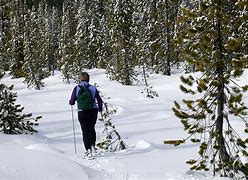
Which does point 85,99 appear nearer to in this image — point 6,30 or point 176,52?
point 176,52

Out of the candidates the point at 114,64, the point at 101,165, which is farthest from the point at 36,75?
the point at 101,165

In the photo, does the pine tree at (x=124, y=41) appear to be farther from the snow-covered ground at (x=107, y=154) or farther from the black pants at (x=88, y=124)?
the black pants at (x=88, y=124)

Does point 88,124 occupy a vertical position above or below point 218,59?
below

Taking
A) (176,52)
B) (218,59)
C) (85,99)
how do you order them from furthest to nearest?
(176,52), (85,99), (218,59)

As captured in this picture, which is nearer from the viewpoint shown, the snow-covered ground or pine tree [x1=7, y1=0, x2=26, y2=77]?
the snow-covered ground

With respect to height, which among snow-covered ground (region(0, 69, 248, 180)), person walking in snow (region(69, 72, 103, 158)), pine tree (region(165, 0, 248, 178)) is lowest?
snow-covered ground (region(0, 69, 248, 180))

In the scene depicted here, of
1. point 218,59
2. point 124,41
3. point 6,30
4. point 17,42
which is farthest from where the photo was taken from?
point 6,30

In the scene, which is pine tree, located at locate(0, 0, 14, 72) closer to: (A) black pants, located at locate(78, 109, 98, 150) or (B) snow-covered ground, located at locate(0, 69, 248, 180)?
(B) snow-covered ground, located at locate(0, 69, 248, 180)

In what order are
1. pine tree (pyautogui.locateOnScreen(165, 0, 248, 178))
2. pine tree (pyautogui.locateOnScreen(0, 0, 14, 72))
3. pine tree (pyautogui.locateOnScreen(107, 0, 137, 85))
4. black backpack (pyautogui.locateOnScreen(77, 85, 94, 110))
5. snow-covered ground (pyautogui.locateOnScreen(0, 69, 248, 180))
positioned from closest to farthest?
1. snow-covered ground (pyautogui.locateOnScreen(0, 69, 248, 180))
2. pine tree (pyautogui.locateOnScreen(165, 0, 248, 178))
3. black backpack (pyautogui.locateOnScreen(77, 85, 94, 110))
4. pine tree (pyautogui.locateOnScreen(107, 0, 137, 85))
5. pine tree (pyautogui.locateOnScreen(0, 0, 14, 72))

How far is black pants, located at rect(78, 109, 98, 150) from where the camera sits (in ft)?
31.2

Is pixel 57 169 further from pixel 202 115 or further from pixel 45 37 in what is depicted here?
pixel 45 37

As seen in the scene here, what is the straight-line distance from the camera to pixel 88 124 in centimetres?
955

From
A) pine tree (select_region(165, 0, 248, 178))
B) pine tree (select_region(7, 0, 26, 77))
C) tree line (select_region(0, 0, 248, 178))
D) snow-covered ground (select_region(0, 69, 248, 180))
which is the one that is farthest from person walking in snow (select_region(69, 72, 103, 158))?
pine tree (select_region(7, 0, 26, 77))

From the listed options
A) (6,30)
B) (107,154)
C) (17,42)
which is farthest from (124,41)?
(6,30)
